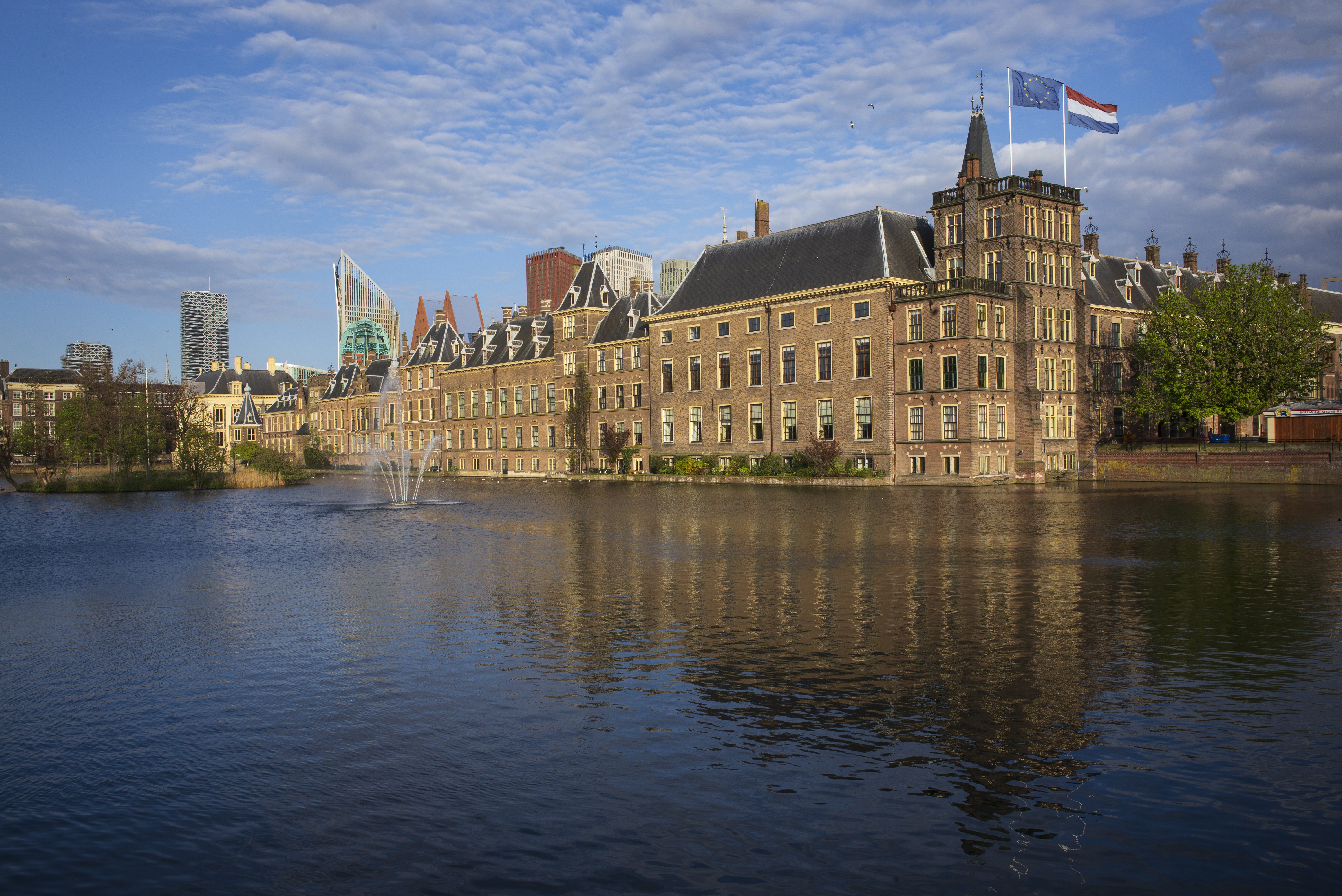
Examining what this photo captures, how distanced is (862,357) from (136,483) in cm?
4752

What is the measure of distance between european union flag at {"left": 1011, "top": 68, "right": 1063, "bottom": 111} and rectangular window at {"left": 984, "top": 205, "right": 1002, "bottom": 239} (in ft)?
22.1

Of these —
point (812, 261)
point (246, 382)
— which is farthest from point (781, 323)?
point (246, 382)

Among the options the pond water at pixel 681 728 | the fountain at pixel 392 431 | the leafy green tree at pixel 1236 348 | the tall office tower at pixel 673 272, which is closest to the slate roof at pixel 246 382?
the fountain at pixel 392 431

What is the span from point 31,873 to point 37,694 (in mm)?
5333

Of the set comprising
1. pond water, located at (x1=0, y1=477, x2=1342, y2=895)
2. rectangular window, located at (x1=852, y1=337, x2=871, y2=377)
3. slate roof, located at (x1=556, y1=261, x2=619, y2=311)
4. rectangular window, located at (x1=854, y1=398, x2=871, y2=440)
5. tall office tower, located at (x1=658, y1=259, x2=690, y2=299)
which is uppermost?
tall office tower, located at (x1=658, y1=259, x2=690, y2=299)

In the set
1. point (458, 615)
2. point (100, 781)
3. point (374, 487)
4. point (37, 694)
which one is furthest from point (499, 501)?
point (100, 781)

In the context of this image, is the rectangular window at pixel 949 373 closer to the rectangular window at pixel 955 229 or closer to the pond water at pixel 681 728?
the rectangular window at pixel 955 229

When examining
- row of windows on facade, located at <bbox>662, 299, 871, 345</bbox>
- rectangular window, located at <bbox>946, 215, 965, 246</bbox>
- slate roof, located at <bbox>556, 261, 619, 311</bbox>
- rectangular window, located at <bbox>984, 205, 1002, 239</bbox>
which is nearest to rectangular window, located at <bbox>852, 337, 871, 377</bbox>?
row of windows on facade, located at <bbox>662, 299, 871, 345</bbox>

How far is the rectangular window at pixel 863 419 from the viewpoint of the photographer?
195ft

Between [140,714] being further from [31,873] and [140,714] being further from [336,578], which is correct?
[336,578]

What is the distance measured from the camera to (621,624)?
14.6 m

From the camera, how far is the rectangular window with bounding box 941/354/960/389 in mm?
55156

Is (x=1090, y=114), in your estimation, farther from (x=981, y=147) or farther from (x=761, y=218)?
(x=761, y=218)

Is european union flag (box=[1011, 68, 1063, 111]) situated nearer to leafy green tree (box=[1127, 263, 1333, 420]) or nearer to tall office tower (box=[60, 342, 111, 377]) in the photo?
leafy green tree (box=[1127, 263, 1333, 420])
